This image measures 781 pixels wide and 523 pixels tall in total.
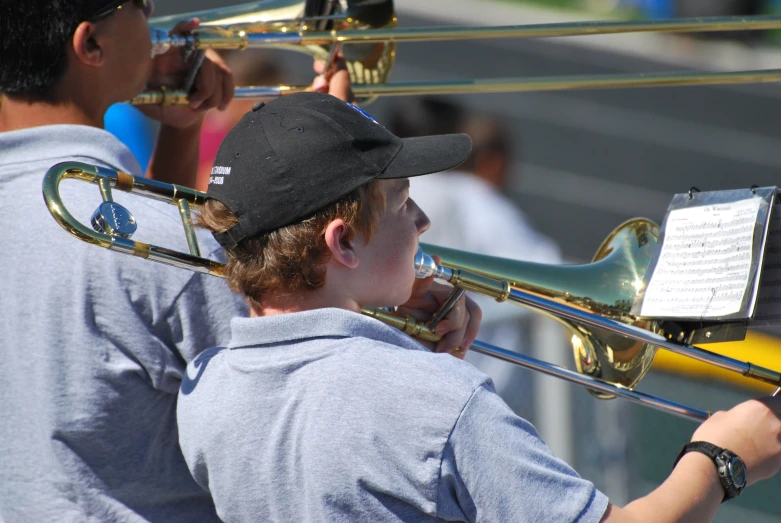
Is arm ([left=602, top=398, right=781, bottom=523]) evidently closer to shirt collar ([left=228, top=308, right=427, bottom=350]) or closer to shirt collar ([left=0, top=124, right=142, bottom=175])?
shirt collar ([left=228, top=308, right=427, bottom=350])

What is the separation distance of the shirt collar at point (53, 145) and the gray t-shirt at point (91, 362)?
0.03 meters

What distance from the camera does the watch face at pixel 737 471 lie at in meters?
1.85

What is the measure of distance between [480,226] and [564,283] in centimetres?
231

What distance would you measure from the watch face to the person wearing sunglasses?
947mm

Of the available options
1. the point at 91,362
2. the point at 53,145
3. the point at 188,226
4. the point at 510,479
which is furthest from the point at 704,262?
the point at 53,145

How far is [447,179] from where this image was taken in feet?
16.2

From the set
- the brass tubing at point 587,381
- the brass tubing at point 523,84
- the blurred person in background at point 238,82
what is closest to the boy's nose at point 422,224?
the brass tubing at point 587,381

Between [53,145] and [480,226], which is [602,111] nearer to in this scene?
[480,226]

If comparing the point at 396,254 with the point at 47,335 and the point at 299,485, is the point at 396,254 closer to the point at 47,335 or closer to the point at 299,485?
the point at 299,485

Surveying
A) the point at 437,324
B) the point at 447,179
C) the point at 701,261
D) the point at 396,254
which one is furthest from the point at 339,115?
the point at 447,179

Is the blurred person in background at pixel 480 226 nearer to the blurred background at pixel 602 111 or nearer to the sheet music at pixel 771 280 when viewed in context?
the sheet music at pixel 771 280

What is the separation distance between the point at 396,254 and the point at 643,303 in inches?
27.7

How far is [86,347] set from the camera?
2.03 m

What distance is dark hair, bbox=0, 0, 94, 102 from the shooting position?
7.14 ft
